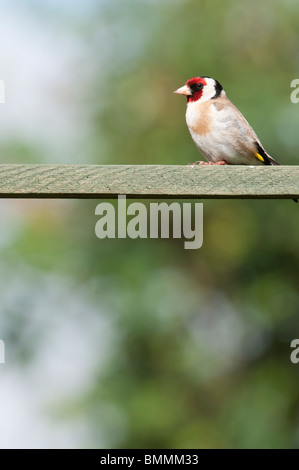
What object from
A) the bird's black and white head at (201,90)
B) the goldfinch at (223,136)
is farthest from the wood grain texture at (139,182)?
the bird's black and white head at (201,90)

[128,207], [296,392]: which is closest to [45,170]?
[128,207]

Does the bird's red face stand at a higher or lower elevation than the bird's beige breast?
higher

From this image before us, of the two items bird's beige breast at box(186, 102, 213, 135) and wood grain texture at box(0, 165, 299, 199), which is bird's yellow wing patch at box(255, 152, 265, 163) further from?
wood grain texture at box(0, 165, 299, 199)

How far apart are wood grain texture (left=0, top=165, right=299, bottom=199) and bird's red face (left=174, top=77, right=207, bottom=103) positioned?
5.03 feet

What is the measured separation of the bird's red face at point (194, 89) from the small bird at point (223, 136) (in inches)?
2.8

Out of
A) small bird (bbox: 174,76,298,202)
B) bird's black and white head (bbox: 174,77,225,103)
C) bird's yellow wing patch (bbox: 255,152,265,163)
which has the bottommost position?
bird's yellow wing patch (bbox: 255,152,265,163)

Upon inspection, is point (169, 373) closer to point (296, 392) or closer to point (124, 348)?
point (124, 348)

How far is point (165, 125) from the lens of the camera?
6.05 m

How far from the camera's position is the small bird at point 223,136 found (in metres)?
3.09

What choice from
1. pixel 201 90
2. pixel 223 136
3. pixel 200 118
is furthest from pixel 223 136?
pixel 201 90

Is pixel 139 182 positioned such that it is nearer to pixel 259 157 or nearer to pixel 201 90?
pixel 259 157

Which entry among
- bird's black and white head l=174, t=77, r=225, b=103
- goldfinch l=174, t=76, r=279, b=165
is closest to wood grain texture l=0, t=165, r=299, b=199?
goldfinch l=174, t=76, r=279, b=165

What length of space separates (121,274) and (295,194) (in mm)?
4301

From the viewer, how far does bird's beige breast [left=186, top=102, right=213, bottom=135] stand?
3137 mm
